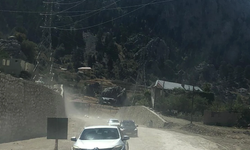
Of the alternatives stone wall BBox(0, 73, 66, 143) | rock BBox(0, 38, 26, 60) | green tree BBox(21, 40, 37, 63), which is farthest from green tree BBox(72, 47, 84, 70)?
stone wall BBox(0, 73, 66, 143)

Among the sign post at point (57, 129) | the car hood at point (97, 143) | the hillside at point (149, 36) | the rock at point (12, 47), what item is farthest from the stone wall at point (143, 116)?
the hillside at point (149, 36)

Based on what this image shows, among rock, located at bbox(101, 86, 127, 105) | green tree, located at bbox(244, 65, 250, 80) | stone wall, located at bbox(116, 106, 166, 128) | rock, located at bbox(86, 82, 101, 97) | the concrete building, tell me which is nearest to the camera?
stone wall, located at bbox(116, 106, 166, 128)

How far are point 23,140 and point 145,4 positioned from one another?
505 feet

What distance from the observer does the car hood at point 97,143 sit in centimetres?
1370

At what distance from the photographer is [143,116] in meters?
61.5

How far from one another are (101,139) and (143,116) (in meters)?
46.9

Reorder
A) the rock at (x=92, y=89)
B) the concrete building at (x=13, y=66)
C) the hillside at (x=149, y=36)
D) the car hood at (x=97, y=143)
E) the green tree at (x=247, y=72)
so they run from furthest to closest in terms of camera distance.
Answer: the hillside at (x=149, y=36), the green tree at (x=247, y=72), the rock at (x=92, y=89), the concrete building at (x=13, y=66), the car hood at (x=97, y=143)

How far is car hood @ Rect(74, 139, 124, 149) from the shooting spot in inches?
539

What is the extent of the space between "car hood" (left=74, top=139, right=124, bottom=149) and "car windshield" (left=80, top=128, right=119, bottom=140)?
0.63 m

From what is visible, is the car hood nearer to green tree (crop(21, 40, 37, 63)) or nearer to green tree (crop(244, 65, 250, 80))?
green tree (crop(21, 40, 37, 63))

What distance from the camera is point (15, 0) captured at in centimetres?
15550

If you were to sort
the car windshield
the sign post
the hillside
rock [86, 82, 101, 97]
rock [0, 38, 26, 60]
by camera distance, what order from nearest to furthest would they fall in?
the car windshield, the sign post, rock [0, 38, 26, 60], rock [86, 82, 101, 97], the hillside

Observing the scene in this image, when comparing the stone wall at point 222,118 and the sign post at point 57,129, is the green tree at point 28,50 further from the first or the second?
the sign post at point 57,129

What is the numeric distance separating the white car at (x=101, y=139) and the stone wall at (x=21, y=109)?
23.6ft
